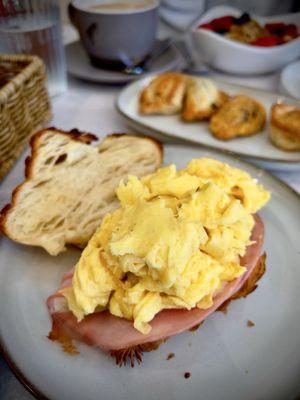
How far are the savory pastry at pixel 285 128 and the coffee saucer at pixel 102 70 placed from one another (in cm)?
59

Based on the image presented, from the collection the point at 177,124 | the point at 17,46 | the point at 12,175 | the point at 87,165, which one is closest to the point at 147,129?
the point at 177,124

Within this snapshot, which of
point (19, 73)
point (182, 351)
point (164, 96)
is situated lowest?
point (182, 351)

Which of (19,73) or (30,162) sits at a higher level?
(19,73)

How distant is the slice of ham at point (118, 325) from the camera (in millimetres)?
582

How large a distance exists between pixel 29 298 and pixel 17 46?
39.7 inches

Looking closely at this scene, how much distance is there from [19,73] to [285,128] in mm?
764

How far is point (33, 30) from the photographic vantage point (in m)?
1.33

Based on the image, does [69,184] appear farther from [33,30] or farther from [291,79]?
[291,79]

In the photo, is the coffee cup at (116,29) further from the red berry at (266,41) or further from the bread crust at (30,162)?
the bread crust at (30,162)

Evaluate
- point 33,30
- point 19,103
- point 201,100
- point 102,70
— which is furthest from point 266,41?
point 19,103

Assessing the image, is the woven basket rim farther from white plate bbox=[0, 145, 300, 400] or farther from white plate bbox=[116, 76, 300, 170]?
white plate bbox=[0, 145, 300, 400]

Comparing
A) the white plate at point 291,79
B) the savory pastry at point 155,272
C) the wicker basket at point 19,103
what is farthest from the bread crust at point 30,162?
the white plate at point 291,79

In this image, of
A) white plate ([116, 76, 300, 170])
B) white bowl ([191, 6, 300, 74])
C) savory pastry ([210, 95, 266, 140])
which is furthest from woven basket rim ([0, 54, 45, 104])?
white bowl ([191, 6, 300, 74])

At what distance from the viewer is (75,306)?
2.00 feet
